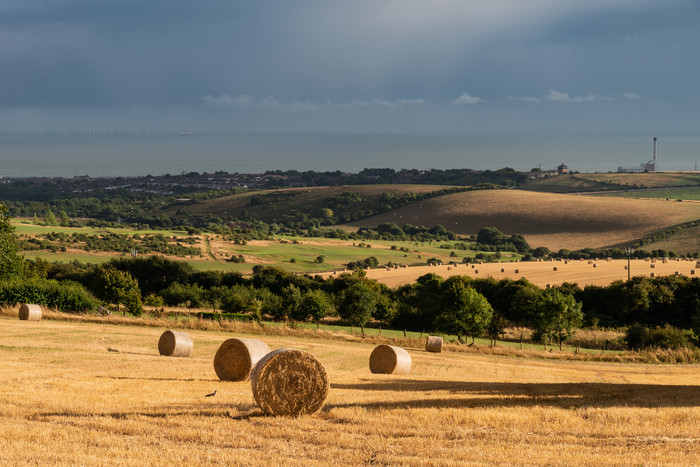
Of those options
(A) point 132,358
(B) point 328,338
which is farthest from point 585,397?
(B) point 328,338

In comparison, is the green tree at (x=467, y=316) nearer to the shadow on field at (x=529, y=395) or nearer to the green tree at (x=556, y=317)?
the green tree at (x=556, y=317)

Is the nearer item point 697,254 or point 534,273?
point 534,273

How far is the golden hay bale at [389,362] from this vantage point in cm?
2966

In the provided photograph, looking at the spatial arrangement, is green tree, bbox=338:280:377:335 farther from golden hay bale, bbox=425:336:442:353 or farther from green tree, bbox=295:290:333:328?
golden hay bale, bbox=425:336:442:353

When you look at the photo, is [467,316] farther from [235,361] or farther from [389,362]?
[235,361]

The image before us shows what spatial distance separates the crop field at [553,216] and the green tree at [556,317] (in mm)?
94046

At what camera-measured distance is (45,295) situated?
46.5 m

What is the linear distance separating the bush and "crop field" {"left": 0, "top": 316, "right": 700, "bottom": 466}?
2059cm

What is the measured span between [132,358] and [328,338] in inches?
640

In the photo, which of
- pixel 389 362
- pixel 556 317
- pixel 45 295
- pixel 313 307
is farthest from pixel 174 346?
pixel 556 317

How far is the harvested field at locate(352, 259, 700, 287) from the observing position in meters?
80.2

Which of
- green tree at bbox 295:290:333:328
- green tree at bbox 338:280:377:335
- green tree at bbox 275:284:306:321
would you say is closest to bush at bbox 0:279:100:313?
green tree at bbox 275:284:306:321

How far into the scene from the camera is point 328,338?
140 feet

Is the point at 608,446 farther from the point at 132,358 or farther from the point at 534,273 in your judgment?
the point at 534,273
